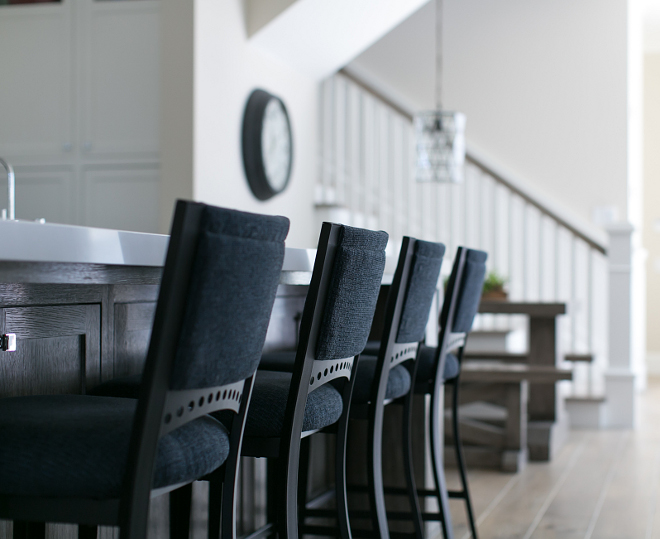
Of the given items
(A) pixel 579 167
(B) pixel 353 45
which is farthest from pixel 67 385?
(A) pixel 579 167

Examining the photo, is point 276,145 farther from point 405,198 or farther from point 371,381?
point 371,381

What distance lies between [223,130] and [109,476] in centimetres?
374

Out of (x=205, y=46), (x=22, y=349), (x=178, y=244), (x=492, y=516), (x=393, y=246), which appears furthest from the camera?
(x=393, y=246)

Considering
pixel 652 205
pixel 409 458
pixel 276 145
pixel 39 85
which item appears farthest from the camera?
pixel 652 205

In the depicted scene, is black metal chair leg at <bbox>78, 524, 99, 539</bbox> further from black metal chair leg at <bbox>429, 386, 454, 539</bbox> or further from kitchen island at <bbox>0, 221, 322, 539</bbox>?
black metal chair leg at <bbox>429, 386, 454, 539</bbox>

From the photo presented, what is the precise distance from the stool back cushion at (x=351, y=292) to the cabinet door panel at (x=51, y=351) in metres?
0.45

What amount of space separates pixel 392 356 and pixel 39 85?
336 cm

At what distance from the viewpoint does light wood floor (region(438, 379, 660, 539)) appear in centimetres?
300

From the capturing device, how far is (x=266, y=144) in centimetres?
499

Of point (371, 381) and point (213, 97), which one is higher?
point (213, 97)

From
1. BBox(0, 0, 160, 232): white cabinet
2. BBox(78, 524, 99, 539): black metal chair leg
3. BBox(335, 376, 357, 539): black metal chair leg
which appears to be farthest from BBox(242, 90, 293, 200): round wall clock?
BBox(78, 524, 99, 539): black metal chair leg

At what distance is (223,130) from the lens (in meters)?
4.51

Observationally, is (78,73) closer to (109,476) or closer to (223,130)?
(223,130)

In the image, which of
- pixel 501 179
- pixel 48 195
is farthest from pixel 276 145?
pixel 501 179
